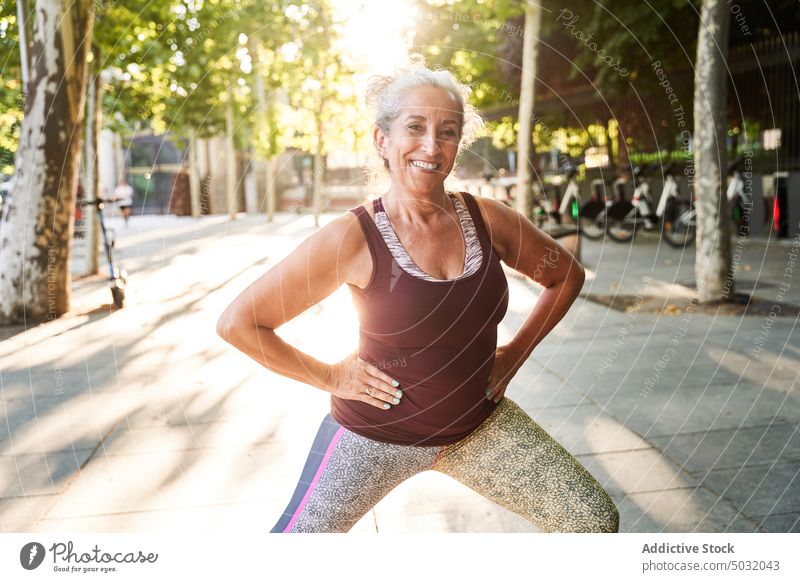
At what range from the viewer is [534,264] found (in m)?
2.13

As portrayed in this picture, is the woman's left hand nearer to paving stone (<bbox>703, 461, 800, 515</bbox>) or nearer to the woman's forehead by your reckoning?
the woman's forehead

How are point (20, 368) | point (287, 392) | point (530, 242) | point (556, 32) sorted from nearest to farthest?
point (530, 242) → point (287, 392) → point (20, 368) → point (556, 32)

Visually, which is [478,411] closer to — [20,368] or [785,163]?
[20,368]

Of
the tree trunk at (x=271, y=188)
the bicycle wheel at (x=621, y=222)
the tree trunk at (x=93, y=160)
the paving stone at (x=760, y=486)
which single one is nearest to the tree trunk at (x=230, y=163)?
the tree trunk at (x=271, y=188)

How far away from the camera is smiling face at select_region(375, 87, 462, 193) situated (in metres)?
1.90

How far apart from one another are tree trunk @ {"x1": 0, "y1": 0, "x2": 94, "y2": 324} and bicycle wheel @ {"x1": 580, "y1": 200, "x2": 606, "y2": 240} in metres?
8.56

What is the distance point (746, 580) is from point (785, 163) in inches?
497

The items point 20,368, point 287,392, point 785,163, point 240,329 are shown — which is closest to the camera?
point 240,329

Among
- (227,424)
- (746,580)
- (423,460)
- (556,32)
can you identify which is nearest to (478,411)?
(423,460)

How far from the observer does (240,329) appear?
→ 6.07 ft

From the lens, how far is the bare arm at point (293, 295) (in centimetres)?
185

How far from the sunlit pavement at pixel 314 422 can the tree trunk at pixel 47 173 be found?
391 millimetres

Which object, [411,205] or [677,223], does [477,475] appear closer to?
[411,205]

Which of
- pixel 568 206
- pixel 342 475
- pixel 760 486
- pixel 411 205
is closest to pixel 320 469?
pixel 342 475
